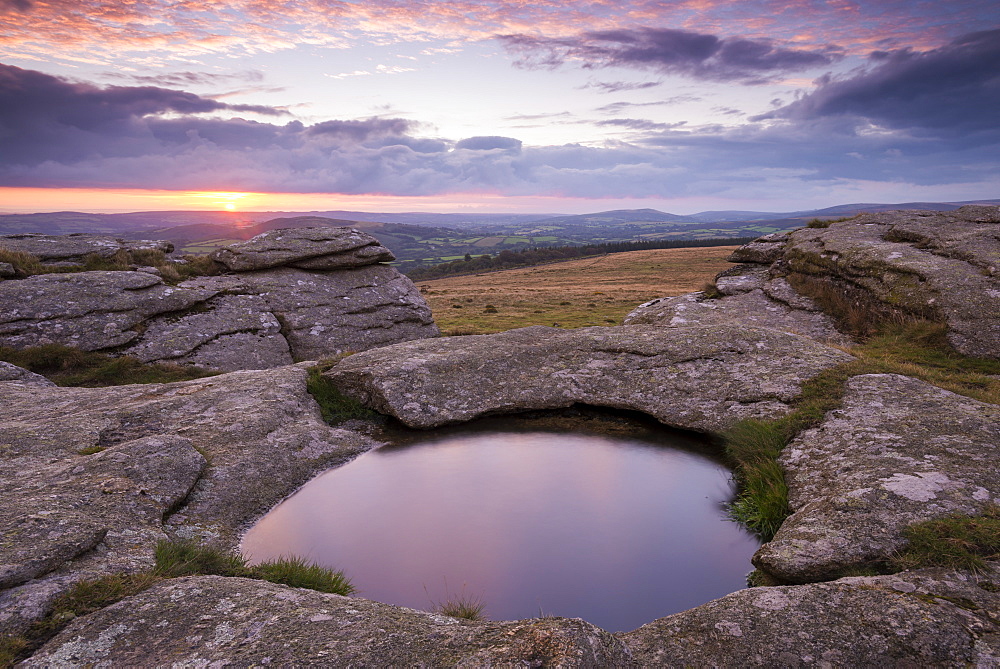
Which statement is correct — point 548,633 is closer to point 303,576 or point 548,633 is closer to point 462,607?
point 462,607

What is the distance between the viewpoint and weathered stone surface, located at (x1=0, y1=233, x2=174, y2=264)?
16516mm

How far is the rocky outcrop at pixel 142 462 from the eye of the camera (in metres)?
4.84

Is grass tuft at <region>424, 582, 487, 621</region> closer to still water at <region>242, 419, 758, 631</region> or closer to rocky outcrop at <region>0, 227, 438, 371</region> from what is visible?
still water at <region>242, 419, 758, 631</region>

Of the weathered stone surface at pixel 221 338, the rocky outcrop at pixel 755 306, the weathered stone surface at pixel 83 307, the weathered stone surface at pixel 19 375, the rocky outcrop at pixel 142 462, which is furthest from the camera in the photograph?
the rocky outcrop at pixel 755 306

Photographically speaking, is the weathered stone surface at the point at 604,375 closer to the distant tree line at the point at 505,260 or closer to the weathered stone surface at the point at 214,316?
the weathered stone surface at the point at 214,316

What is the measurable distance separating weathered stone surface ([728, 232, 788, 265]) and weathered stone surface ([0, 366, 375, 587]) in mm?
17766

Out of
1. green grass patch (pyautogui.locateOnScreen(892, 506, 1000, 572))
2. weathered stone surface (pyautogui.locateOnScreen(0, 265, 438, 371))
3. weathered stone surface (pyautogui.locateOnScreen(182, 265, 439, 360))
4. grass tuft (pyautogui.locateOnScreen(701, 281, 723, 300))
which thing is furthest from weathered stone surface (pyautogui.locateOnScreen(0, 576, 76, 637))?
grass tuft (pyautogui.locateOnScreen(701, 281, 723, 300))

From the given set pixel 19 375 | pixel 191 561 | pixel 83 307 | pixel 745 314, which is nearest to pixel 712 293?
pixel 745 314

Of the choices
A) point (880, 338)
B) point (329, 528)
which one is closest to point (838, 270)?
point (880, 338)

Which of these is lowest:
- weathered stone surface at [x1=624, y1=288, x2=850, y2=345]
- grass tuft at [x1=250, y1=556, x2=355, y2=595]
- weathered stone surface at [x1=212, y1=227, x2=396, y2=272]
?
grass tuft at [x1=250, y1=556, x2=355, y2=595]

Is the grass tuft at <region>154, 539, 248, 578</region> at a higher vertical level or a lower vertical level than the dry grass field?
higher

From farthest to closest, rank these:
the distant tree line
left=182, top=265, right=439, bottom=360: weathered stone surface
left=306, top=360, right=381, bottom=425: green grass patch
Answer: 1. the distant tree line
2. left=182, top=265, right=439, bottom=360: weathered stone surface
3. left=306, top=360, right=381, bottom=425: green grass patch

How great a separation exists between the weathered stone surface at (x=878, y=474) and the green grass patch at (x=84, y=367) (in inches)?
512

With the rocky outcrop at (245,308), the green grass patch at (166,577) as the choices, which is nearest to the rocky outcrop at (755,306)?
the rocky outcrop at (245,308)
